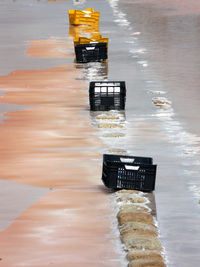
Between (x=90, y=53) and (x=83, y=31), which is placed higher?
(x=90, y=53)

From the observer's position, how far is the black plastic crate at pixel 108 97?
62.3 feet

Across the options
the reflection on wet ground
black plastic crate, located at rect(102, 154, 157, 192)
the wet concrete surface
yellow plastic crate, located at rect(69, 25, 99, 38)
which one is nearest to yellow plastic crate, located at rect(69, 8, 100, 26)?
yellow plastic crate, located at rect(69, 25, 99, 38)

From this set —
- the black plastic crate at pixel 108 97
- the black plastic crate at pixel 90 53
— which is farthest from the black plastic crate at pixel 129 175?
the black plastic crate at pixel 90 53

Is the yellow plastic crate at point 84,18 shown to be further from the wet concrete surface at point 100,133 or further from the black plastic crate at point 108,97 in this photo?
the black plastic crate at point 108,97

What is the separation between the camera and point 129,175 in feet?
41.2

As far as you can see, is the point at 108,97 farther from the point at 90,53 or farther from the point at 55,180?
the point at 90,53

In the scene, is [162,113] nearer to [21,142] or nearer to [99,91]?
[99,91]

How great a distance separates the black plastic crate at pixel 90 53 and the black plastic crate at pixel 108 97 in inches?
321

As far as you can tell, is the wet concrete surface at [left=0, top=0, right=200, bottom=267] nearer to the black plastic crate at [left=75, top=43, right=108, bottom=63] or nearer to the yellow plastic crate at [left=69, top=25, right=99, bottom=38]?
the black plastic crate at [left=75, top=43, right=108, bottom=63]

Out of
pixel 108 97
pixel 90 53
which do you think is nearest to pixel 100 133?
pixel 108 97

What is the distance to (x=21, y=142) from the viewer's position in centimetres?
1588

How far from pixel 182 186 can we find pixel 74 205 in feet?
6.03

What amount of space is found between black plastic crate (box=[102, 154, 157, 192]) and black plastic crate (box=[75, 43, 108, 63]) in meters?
14.8

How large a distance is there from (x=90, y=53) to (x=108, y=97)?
843 cm
